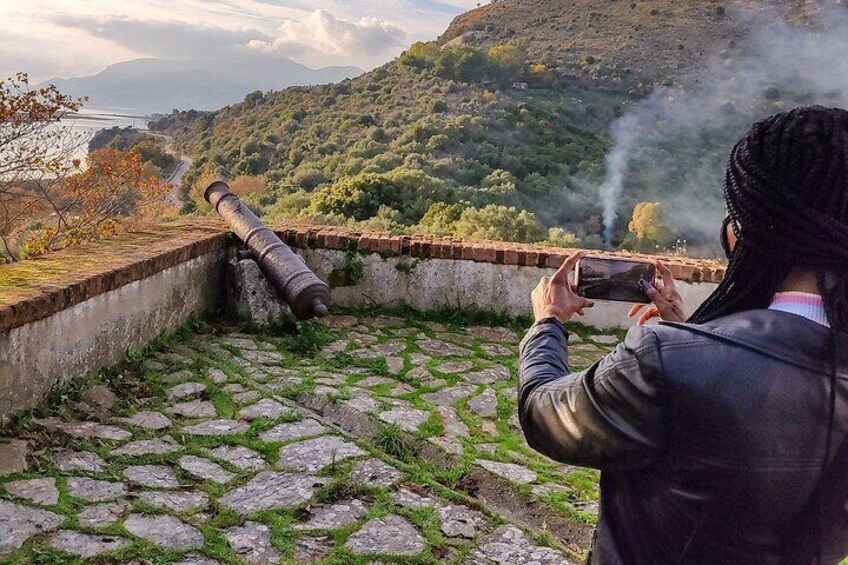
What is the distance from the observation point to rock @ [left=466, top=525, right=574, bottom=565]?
2.79m

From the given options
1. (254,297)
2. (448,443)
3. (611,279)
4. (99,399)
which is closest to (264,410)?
(99,399)

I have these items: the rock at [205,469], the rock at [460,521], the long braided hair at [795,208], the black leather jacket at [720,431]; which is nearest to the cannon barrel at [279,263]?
the rock at [205,469]

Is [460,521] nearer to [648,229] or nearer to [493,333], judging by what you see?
A: [493,333]

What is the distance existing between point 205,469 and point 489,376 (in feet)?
7.15

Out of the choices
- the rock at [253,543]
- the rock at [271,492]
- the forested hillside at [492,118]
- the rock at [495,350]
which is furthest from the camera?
the forested hillside at [492,118]

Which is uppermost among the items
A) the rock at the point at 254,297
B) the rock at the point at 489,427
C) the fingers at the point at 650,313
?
the fingers at the point at 650,313

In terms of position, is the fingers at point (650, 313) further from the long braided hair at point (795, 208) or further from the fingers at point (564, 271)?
the long braided hair at point (795, 208)

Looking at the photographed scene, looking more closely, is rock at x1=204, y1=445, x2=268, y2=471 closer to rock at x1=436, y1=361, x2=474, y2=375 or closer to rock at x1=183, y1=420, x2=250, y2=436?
rock at x1=183, y1=420, x2=250, y2=436

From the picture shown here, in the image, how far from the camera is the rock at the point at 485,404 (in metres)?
4.40

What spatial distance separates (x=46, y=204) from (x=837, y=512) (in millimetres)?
10077

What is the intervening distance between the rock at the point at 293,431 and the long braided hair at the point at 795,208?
9.27ft

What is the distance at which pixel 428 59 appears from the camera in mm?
39312

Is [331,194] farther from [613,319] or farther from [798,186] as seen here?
[798,186]

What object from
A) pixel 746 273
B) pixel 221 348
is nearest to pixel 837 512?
pixel 746 273
